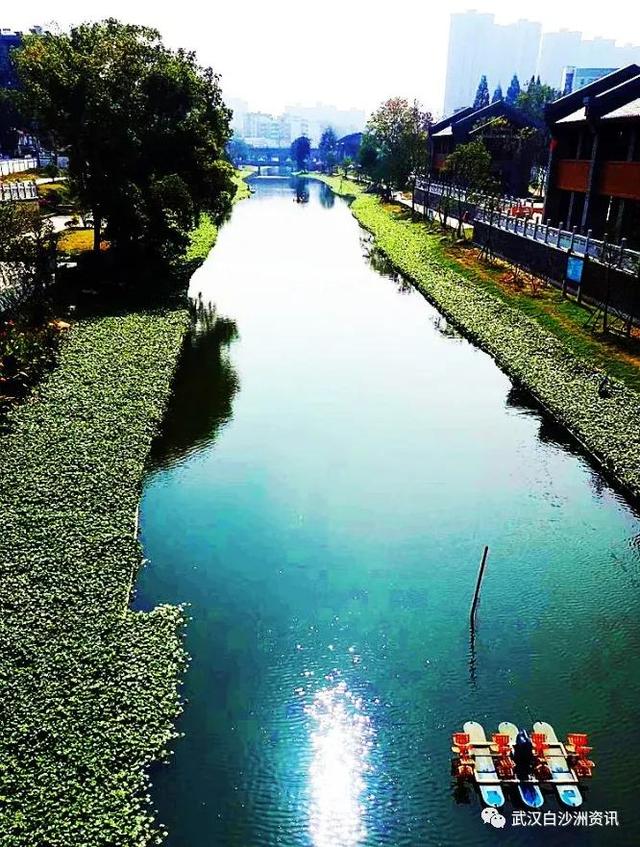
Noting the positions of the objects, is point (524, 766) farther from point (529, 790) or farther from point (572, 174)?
point (572, 174)

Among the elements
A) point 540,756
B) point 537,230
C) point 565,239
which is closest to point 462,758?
point 540,756

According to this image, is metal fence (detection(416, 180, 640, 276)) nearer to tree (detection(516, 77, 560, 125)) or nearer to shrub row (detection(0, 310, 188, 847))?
shrub row (detection(0, 310, 188, 847))

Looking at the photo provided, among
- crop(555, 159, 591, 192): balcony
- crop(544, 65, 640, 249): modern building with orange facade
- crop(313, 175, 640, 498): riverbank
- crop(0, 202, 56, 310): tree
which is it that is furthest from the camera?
crop(555, 159, 591, 192): balcony

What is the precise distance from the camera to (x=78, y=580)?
1363 centimetres

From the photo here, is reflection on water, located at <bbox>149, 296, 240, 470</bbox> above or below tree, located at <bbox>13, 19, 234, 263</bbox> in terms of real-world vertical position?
below

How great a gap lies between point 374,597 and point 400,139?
3163 inches

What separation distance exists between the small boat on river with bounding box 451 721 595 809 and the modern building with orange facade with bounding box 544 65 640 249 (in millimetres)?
25625

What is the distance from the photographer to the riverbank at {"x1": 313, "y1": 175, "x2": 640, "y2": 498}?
66.6 feet

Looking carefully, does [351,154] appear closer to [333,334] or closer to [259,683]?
[333,334]

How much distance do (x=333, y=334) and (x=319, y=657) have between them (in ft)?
72.1

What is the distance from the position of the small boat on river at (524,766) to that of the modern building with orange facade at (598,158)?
25.6 metres

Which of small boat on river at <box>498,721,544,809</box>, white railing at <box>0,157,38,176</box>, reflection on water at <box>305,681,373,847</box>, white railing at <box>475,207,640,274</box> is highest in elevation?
white railing at <box>0,157,38,176</box>

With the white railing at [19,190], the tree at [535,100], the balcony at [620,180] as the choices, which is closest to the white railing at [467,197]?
the balcony at [620,180]

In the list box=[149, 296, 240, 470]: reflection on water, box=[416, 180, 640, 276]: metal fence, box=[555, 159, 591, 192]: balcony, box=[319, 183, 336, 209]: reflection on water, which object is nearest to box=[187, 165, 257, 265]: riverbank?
box=[149, 296, 240, 470]: reflection on water
